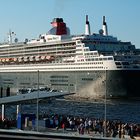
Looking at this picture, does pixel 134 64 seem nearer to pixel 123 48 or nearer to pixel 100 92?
pixel 100 92

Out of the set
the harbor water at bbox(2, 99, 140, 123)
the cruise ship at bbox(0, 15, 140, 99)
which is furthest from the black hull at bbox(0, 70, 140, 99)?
the harbor water at bbox(2, 99, 140, 123)

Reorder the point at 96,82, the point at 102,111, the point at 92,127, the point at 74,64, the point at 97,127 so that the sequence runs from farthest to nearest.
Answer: the point at 74,64 < the point at 96,82 < the point at 102,111 < the point at 97,127 < the point at 92,127

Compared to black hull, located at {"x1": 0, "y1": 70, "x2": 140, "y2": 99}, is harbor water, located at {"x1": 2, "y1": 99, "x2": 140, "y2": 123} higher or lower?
lower

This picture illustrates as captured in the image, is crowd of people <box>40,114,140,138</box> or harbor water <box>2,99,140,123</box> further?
harbor water <box>2,99,140,123</box>

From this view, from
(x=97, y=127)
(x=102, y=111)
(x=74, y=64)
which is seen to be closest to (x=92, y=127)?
(x=97, y=127)

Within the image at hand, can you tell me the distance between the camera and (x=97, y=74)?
82312mm

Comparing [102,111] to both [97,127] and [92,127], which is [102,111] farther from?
[92,127]

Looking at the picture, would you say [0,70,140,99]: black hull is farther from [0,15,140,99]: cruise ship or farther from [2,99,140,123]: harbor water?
[2,99,140,123]: harbor water

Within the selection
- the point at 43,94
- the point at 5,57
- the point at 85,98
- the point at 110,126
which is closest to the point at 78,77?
the point at 85,98

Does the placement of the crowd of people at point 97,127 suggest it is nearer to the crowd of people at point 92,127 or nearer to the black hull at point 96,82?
the crowd of people at point 92,127

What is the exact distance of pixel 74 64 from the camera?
87625 millimetres

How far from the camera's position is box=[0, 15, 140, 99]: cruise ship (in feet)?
266

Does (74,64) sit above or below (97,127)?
above

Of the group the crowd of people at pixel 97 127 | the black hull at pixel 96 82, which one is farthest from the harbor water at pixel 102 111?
the crowd of people at pixel 97 127
